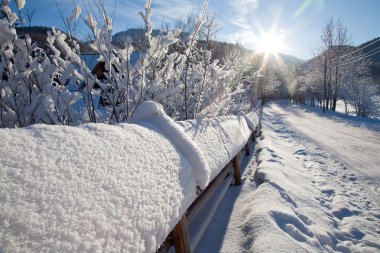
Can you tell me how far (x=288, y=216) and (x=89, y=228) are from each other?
2882 mm

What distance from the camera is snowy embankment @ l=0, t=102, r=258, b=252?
743mm

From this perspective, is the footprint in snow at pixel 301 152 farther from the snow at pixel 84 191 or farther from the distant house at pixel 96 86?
the snow at pixel 84 191

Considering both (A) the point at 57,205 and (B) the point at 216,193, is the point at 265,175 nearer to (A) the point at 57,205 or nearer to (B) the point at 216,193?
(B) the point at 216,193

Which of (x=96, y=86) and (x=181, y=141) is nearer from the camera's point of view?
(x=181, y=141)

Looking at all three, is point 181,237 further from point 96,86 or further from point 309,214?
point 96,86

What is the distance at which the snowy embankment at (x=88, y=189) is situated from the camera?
0.74 m

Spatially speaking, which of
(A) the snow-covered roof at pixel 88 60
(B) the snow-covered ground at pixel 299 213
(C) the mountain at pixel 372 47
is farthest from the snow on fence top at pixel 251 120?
(C) the mountain at pixel 372 47

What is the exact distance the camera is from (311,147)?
969cm

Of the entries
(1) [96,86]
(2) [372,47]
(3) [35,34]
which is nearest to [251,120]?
(3) [35,34]

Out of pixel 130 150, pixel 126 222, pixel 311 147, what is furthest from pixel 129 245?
pixel 311 147

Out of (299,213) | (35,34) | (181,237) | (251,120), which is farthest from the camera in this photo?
(251,120)

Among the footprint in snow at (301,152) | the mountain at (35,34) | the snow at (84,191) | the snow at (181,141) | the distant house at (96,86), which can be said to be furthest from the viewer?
the footprint in snow at (301,152)

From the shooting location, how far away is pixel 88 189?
0.95 meters

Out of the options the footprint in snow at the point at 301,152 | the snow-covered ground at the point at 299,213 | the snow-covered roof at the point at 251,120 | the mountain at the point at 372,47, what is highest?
the mountain at the point at 372,47
